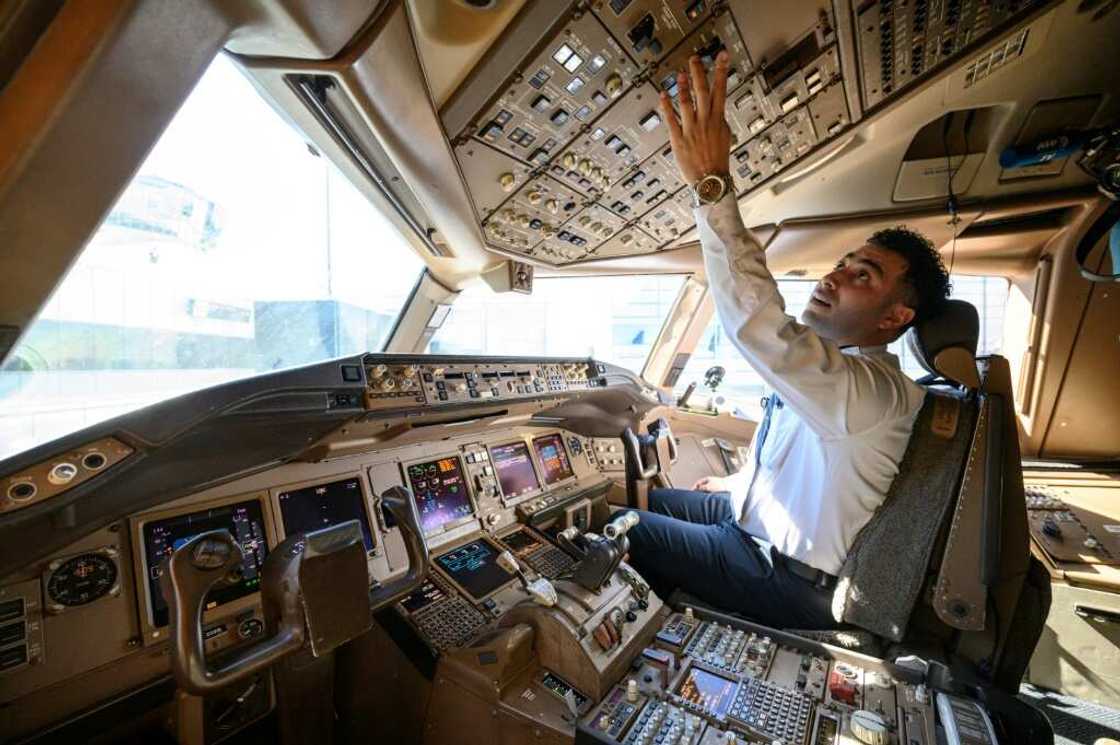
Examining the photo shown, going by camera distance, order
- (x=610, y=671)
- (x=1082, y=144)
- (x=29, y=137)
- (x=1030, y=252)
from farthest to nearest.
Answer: (x=1030, y=252) → (x=1082, y=144) → (x=610, y=671) → (x=29, y=137)

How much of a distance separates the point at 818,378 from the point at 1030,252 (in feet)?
11.8

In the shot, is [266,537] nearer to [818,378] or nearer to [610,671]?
[610,671]

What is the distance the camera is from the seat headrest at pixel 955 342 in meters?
1.37

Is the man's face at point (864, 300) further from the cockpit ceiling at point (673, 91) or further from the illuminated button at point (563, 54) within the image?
the illuminated button at point (563, 54)

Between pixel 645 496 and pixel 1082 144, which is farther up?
pixel 1082 144

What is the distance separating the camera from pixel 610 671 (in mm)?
1130

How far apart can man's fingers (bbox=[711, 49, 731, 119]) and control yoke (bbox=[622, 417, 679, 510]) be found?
205cm

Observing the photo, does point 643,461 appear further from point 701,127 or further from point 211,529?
point 211,529

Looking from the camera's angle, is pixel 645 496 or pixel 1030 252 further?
pixel 1030 252

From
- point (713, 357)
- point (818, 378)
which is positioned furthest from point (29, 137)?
point (713, 357)

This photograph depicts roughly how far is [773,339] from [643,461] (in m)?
1.86

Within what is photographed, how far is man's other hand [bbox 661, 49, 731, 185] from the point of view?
46.7 inches

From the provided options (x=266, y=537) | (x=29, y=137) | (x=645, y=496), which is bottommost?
(x=645, y=496)

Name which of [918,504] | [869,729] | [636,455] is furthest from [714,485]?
[869,729]
